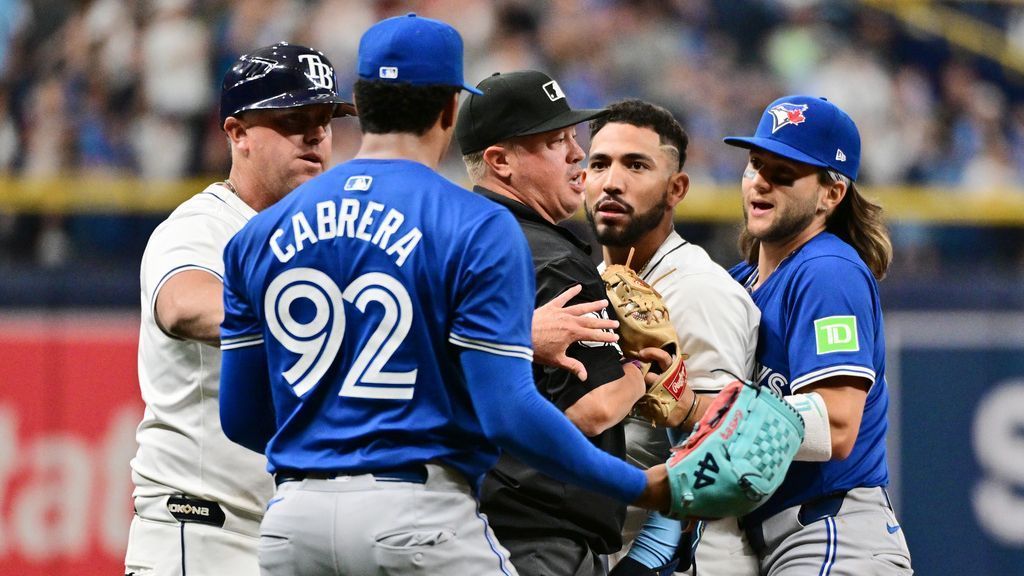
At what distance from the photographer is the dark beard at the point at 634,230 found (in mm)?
4371

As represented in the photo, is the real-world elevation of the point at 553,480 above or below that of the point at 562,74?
below

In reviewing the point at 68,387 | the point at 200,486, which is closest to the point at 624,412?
the point at 200,486

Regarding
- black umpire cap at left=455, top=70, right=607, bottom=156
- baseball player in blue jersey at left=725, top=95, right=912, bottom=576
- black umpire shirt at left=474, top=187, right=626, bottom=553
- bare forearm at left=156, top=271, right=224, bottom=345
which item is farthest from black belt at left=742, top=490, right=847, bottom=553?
bare forearm at left=156, top=271, right=224, bottom=345

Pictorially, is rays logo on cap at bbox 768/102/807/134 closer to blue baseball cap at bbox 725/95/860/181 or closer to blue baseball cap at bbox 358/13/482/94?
blue baseball cap at bbox 725/95/860/181

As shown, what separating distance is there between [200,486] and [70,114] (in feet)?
18.1

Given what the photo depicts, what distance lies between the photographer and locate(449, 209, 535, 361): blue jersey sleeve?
278cm

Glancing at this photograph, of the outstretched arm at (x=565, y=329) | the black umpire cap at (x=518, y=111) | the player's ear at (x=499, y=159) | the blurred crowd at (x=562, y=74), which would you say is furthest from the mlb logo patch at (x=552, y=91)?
the blurred crowd at (x=562, y=74)

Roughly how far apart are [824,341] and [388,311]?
1510 millimetres

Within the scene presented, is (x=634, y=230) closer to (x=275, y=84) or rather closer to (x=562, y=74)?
(x=275, y=84)

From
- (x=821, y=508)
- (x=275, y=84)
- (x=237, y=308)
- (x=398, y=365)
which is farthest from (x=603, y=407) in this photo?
(x=275, y=84)

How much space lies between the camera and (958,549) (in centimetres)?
836

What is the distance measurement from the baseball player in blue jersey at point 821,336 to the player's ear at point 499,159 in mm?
831

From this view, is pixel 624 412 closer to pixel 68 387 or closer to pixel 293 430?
pixel 293 430

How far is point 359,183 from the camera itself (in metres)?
2.88
